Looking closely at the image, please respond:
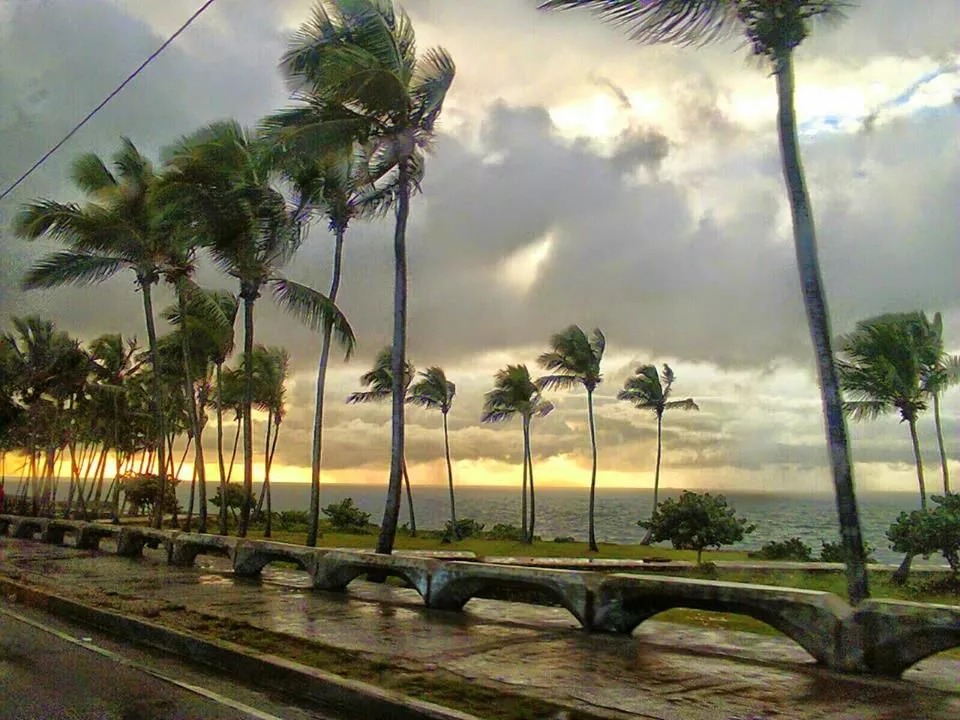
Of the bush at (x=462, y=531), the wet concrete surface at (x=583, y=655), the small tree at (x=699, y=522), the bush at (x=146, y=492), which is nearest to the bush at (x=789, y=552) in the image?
the small tree at (x=699, y=522)

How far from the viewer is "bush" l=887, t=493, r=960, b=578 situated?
68.9ft

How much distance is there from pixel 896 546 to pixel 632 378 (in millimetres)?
28881

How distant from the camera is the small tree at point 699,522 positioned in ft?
94.9

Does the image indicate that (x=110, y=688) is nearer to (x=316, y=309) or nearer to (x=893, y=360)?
(x=316, y=309)

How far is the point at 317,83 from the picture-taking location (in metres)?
16.3

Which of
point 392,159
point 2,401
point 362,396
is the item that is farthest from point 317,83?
point 362,396

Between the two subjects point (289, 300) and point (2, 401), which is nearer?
point (289, 300)

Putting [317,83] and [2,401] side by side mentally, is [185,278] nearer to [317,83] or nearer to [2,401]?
[317,83]

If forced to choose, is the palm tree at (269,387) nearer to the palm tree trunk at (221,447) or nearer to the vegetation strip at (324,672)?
the palm tree trunk at (221,447)

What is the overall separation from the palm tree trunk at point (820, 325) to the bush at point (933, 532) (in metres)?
13.7

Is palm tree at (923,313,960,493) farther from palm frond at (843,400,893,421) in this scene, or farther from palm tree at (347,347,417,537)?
palm tree at (347,347,417,537)

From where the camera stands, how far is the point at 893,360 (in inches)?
1044

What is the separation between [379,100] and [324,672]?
467 inches

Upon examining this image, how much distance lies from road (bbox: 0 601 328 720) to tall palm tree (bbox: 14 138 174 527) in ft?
57.2
